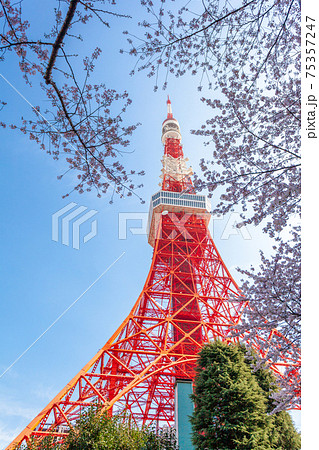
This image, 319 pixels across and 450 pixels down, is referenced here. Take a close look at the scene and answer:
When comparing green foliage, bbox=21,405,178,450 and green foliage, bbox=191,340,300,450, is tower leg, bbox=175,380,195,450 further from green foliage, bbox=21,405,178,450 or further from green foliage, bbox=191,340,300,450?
green foliage, bbox=191,340,300,450

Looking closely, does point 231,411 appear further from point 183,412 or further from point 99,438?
point 183,412

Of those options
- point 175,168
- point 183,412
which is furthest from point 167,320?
point 175,168

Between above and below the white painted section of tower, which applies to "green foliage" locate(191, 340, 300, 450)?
below

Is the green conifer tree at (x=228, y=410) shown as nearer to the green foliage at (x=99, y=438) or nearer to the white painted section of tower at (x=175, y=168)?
the green foliage at (x=99, y=438)

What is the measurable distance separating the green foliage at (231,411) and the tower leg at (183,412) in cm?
240

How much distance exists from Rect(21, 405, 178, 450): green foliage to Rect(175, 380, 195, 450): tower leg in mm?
1632

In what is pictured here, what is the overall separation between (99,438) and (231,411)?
125 inches

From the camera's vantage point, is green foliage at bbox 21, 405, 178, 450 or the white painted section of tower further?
the white painted section of tower

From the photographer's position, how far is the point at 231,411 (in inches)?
296

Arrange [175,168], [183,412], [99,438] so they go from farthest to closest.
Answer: [175,168] < [183,412] < [99,438]

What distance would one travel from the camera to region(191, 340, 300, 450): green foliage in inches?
282

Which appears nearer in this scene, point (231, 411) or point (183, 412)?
point (231, 411)

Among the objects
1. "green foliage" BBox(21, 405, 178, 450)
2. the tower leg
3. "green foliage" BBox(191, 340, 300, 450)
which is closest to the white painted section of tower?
the tower leg

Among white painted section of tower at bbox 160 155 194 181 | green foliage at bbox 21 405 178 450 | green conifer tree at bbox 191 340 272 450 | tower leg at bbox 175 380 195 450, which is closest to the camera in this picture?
green conifer tree at bbox 191 340 272 450
